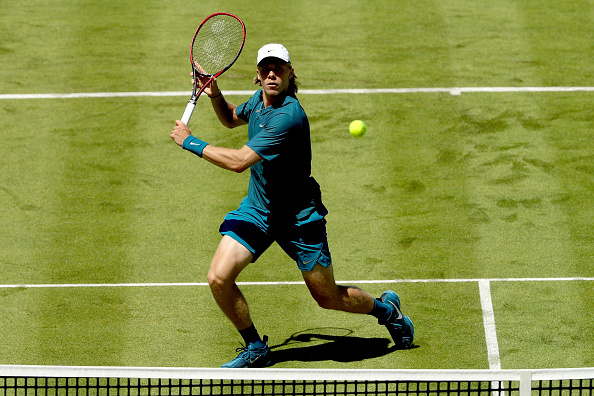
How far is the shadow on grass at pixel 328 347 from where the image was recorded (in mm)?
7102

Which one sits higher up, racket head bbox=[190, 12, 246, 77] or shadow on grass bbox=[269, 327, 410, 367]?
racket head bbox=[190, 12, 246, 77]

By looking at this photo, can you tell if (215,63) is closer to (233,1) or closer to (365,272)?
(365,272)

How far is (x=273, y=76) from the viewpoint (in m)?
6.61

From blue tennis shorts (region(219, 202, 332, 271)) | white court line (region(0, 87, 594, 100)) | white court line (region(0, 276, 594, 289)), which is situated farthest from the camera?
white court line (region(0, 87, 594, 100))

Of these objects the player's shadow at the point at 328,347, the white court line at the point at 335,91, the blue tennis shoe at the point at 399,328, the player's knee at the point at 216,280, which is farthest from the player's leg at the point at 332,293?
the white court line at the point at 335,91

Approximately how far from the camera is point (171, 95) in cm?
1175

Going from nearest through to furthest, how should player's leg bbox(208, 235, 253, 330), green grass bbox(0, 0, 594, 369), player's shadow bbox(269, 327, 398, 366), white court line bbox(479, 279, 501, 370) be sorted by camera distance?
1. player's leg bbox(208, 235, 253, 330)
2. white court line bbox(479, 279, 501, 370)
3. player's shadow bbox(269, 327, 398, 366)
4. green grass bbox(0, 0, 594, 369)

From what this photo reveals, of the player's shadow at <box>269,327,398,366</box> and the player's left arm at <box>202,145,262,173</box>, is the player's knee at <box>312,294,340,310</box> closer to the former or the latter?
the player's shadow at <box>269,327,398,366</box>

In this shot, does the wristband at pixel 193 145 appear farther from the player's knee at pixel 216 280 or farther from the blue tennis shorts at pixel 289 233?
the player's knee at pixel 216 280

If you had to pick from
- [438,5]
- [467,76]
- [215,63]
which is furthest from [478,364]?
[438,5]

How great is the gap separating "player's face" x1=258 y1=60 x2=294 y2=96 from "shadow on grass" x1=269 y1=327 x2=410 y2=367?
1913 mm

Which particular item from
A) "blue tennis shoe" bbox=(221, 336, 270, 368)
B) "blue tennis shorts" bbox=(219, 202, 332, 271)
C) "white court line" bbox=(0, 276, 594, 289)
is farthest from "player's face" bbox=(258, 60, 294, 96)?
"white court line" bbox=(0, 276, 594, 289)

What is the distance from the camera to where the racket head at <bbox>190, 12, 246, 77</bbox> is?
782 cm

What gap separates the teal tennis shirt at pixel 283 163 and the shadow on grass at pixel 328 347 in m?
1.07
